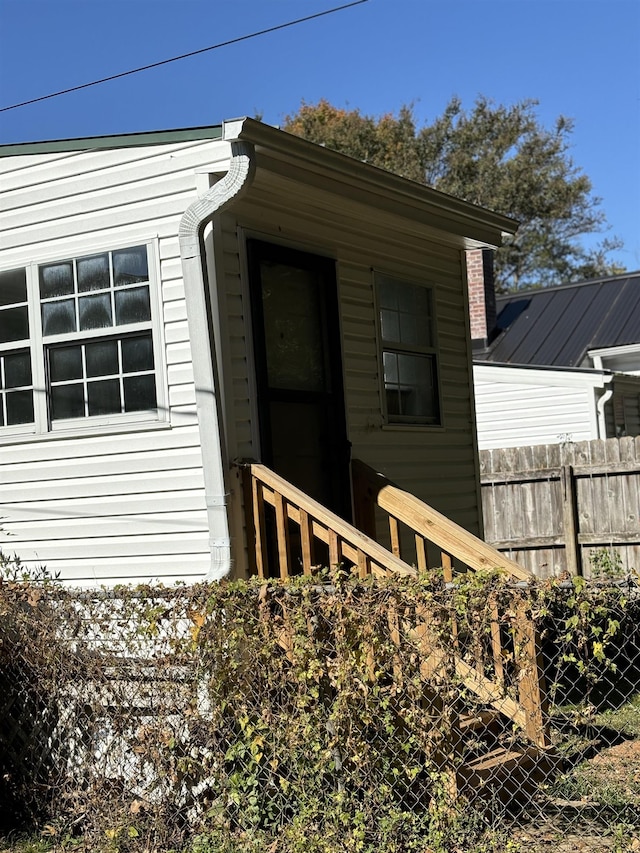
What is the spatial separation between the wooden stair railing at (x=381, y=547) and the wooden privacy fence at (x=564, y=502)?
524 cm

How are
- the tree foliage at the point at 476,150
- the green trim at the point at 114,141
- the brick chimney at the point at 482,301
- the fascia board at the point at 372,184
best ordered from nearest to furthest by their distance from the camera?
the fascia board at the point at 372,184 → the green trim at the point at 114,141 → the brick chimney at the point at 482,301 → the tree foliage at the point at 476,150

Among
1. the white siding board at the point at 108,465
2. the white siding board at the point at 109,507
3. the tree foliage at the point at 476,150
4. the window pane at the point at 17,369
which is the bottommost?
the white siding board at the point at 109,507

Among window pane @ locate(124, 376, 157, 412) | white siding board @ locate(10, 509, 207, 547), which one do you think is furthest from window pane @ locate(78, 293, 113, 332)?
white siding board @ locate(10, 509, 207, 547)

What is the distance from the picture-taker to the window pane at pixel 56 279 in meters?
6.99

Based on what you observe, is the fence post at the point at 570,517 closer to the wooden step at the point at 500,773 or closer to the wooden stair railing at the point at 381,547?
the wooden stair railing at the point at 381,547

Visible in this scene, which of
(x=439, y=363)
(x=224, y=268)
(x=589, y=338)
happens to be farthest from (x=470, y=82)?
(x=224, y=268)

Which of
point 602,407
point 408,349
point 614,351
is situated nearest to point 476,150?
point 614,351

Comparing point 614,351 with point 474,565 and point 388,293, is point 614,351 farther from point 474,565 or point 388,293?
point 474,565

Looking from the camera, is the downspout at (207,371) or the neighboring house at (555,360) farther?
the neighboring house at (555,360)

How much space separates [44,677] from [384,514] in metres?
3.26

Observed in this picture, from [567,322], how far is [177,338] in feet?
49.4

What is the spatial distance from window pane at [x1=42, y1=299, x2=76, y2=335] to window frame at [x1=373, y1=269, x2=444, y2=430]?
8.36 ft

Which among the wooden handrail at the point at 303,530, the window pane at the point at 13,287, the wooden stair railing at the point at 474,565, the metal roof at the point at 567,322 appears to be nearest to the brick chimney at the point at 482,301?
the metal roof at the point at 567,322

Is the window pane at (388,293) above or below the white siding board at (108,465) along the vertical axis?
above
